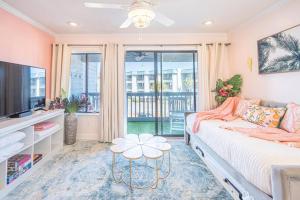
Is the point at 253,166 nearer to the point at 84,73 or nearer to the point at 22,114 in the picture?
the point at 22,114

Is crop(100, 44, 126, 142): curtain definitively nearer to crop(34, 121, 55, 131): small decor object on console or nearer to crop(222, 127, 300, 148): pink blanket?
crop(34, 121, 55, 131): small decor object on console

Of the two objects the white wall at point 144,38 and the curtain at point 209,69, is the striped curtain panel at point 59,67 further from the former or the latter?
the curtain at point 209,69

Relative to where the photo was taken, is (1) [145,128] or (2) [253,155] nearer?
(2) [253,155]

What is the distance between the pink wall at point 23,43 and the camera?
7.71 ft

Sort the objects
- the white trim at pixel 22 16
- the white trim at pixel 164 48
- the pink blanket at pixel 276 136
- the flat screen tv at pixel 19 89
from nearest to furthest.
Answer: the pink blanket at pixel 276 136 < the flat screen tv at pixel 19 89 < the white trim at pixel 22 16 < the white trim at pixel 164 48

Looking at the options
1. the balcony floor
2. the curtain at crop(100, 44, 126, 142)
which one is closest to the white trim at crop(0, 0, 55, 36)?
the curtain at crop(100, 44, 126, 142)

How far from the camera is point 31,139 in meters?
2.25

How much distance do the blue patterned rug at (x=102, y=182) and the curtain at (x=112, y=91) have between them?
0.78 m

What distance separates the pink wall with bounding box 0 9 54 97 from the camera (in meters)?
2.35

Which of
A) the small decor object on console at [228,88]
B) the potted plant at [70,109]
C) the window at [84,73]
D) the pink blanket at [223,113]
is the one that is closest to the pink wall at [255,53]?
the small decor object on console at [228,88]

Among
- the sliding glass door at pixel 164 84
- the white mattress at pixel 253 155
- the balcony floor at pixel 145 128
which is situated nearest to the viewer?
the white mattress at pixel 253 155

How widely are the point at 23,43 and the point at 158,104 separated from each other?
2.73 m

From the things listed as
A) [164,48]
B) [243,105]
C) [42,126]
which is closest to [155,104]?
[164,48]

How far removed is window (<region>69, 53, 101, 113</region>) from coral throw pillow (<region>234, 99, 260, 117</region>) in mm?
2943
